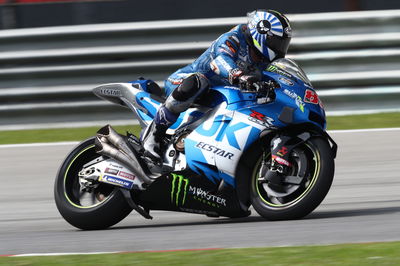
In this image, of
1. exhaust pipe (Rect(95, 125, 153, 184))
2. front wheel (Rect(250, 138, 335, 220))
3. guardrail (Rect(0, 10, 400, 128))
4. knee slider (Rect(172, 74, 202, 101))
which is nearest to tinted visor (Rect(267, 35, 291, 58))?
knee slider (Rect(172, 74, 202, 101))

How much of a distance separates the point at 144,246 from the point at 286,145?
1.13 meters

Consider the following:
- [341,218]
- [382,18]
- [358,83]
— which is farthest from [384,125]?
[341,218]

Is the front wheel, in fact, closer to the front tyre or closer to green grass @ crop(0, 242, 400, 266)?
green grass @ crop(0, 242, 400, 266)

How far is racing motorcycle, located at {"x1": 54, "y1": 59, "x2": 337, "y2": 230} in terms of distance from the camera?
19.0ft

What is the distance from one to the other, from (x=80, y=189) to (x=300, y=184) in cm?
158

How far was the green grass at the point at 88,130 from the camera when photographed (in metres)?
9.48

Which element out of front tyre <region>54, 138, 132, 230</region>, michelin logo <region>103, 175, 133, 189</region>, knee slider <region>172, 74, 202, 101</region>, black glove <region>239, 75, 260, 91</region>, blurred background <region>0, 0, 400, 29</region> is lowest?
front tyre <region>54, 138, 132, 230</region>

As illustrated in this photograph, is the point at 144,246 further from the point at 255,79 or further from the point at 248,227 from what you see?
the point at 255,79

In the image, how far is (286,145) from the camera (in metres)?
5.79

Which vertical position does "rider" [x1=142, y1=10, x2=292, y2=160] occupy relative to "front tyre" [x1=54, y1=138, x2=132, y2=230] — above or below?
above

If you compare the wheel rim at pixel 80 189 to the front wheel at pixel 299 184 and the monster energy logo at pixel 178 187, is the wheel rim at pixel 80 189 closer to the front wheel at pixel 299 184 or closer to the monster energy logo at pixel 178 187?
the monster energy logo at pixel 178 187

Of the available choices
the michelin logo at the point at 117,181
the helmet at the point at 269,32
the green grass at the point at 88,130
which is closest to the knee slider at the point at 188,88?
the helmet at the point at 269,32

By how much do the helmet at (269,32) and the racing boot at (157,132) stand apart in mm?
740

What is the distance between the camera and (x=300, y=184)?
5793 mm
